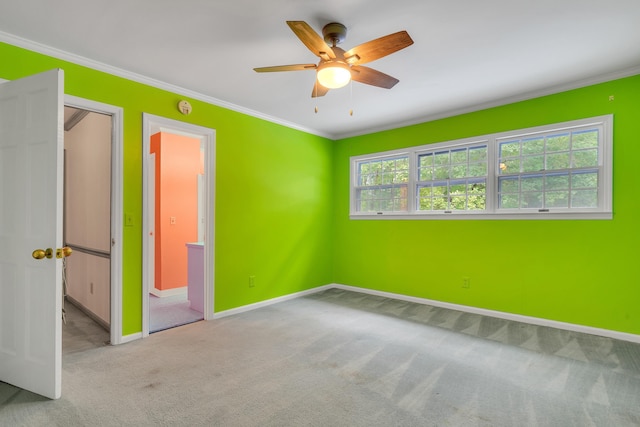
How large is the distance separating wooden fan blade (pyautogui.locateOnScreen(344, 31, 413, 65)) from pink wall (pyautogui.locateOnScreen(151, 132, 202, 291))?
3.75 metres

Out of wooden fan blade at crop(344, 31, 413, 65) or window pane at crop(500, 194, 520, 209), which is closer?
wooden fan blade at crop(344, 31, 413, 65)

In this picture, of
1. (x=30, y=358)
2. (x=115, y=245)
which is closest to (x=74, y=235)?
(x=115, y=245)

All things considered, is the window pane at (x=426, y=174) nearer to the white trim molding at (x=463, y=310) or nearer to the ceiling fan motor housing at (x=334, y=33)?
the white trim molding at (x=463, y=310)

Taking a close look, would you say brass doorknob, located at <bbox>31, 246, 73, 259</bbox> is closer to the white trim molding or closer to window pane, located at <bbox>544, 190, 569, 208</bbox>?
the white trim molding

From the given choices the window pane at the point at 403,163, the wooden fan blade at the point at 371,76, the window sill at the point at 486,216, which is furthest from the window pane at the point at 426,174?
the wooden fan blade at the point at 371,76

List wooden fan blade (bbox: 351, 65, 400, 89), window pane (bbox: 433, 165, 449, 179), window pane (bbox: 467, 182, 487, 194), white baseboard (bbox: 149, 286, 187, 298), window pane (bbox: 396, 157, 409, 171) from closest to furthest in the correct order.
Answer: wooden fan blade (bbox: 351, 65, 400, 89)
window pane (bbox: 467, 182, 487, 194)
window pane (bbox: 433, 165, 449, 179)
window pane (bbox: 396, 157, 409, 171)
white baseboard (bbox: 149, 286, 187, 298)

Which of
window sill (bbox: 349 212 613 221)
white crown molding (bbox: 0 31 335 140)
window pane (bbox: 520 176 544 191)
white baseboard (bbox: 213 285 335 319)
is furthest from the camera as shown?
white baseboard (bbox: 213 285 335 319)

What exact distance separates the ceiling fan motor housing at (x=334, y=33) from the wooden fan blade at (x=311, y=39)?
0.23 meters

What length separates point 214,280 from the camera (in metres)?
3.69

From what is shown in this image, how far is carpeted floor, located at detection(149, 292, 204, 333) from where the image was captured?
3.53m

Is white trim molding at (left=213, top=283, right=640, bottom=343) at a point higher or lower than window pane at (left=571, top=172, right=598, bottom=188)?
lower

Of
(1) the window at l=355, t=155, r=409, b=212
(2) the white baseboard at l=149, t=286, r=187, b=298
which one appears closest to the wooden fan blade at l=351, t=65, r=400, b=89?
(1) the window at l=355, t=155, r=409, b=212

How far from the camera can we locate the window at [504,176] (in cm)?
322

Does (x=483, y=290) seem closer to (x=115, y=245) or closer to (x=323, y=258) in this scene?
(x=323, y=258)
